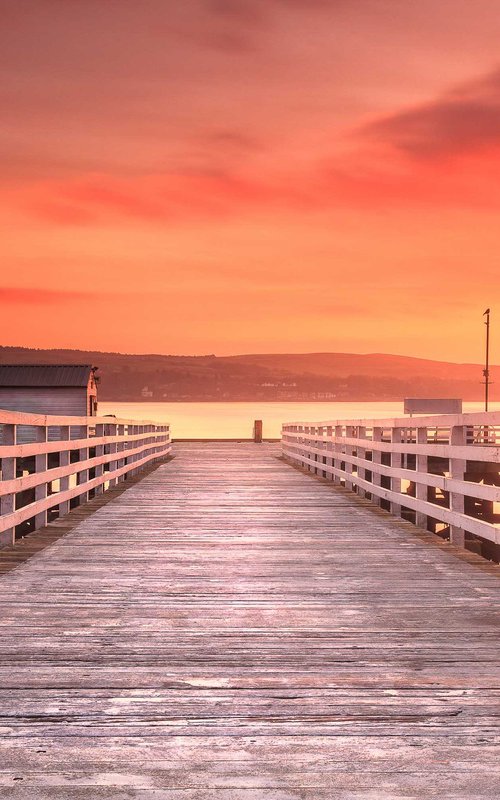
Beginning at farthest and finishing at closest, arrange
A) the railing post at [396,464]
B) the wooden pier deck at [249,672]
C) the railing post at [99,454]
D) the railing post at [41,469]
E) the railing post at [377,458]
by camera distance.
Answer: the railing post at [99,454] → the railing post at [377,458] → the railing post at [396,464] → the railing post at [41,469] → the wooden pier deck at [249,672]

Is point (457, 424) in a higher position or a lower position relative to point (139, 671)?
higher

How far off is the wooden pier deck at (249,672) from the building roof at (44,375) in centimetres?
4095

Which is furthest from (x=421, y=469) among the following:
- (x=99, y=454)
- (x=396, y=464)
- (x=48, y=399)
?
(x=48, y=399)

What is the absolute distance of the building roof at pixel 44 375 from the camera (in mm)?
49344

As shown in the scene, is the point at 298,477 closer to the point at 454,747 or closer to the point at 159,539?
the point at 159,539

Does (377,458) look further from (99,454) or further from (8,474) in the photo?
(8,474)

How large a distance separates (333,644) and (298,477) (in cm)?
1451

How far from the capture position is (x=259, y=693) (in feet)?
14.5

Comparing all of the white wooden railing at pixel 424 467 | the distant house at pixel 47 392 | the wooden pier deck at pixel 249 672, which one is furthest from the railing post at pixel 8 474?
the distant house at pixel 47 392

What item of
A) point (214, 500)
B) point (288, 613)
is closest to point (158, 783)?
point (288, 613)

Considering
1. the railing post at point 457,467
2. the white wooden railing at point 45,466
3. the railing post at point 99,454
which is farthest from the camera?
the railing post at point 99,454

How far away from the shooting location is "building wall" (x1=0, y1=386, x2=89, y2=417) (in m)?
49.2

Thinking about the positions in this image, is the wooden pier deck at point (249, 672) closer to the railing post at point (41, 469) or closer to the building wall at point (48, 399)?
the railing post at point (41, 469)

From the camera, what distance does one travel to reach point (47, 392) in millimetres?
49469
